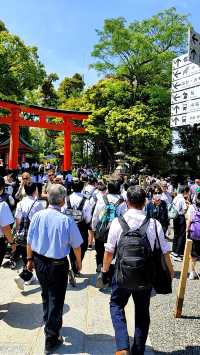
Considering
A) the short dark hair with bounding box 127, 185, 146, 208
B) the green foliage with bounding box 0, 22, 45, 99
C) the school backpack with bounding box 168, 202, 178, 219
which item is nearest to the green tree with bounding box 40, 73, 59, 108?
the green foliage with bounding box 0, 22, 45, 99

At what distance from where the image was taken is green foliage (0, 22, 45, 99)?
61.1ft

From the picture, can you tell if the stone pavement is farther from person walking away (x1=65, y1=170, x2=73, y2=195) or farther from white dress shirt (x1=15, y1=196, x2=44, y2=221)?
person walking away (x1=65, y1=170, x2=73, y2=195)

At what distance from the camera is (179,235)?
8.11 metres

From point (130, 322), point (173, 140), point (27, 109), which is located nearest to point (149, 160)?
point (173, 140)

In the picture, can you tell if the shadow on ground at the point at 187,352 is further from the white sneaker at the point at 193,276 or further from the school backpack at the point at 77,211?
the school backpack at the point at 77,211

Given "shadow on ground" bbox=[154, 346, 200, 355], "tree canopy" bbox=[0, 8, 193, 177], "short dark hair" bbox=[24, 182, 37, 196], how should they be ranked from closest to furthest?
"shadow on ground" bbox=[154, 346, 200, 355], "short dark hair" bbox=[24, 182, 37, 196], "tree canopy" bbox=[0, 8, 193, 177]

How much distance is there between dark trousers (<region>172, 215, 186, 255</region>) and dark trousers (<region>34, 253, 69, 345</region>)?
15.8ft

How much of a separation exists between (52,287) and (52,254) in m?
0.32

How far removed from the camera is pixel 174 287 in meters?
5.85

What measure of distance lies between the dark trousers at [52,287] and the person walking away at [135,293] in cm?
53

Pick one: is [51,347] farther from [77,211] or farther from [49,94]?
[49,94]

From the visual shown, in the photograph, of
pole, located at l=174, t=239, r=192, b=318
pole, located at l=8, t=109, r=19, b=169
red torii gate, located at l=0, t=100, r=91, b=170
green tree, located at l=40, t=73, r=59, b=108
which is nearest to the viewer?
pole, located at l=174, t=239, r=192, b=318

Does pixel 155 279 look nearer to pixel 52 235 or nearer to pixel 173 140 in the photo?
pixel 52 235

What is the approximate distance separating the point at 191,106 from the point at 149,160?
1868 cm
